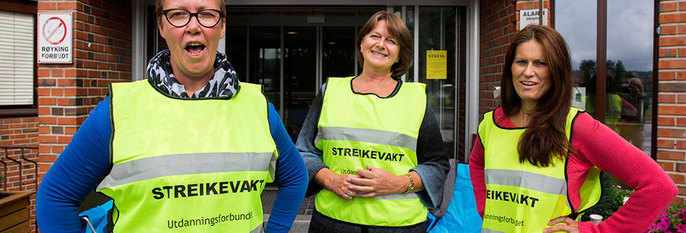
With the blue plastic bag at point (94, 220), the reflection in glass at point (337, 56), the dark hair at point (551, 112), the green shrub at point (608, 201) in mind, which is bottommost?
the green shrub at point (608, 201)

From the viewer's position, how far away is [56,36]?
4.14 metres

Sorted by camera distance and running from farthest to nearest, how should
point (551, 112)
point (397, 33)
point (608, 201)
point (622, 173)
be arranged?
point (608, 201) → point (397, 33) → point (551, 112) → point (622, 173)

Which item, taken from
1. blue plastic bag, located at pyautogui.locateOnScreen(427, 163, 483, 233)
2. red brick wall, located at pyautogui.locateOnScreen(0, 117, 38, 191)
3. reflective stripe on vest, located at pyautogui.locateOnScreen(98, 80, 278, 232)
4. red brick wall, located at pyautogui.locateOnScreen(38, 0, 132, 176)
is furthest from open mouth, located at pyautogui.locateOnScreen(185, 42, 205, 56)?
red brick wall, located at pyautogui.locateOnScreen(0, 117, 38, 191)

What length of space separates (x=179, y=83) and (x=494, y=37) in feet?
12.9

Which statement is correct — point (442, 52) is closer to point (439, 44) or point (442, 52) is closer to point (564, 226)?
point (439, 44)

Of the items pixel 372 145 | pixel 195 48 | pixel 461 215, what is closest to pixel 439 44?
pixel 461 215

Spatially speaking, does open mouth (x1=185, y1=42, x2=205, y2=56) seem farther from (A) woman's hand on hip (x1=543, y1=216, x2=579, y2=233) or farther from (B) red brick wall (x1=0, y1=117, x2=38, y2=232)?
(B) red brick wall (x1=0, y1=117, x2=38, y2=232)

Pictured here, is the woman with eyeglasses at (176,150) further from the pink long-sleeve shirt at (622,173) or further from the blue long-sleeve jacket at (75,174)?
the pink long-sleeve shirt at (622,173)

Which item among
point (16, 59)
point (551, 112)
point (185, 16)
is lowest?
point (551, 112)

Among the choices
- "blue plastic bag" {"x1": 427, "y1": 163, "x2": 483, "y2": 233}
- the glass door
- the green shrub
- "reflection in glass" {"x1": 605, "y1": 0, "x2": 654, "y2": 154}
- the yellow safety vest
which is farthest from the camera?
the glass door

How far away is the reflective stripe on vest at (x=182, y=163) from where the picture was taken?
51.3 inches

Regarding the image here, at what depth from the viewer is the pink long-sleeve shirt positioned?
1.51 metres

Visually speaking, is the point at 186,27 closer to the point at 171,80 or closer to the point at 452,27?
the point at 171,80

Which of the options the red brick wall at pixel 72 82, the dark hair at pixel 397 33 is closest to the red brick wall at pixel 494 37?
the dark hair at pixel 397 33
